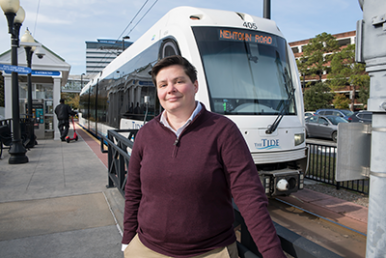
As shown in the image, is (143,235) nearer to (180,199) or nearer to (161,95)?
(180,199)

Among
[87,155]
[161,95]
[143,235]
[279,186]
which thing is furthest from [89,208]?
[87,155]

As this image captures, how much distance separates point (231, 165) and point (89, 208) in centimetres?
399

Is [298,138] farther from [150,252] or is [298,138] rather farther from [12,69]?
[12,69]

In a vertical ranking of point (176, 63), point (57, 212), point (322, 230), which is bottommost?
point (322, 230)

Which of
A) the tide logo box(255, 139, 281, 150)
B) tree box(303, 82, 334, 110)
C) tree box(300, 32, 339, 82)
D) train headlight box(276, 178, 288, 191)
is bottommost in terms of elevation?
train headlight box(276, 178, 288, 191)

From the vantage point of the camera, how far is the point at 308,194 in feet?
21.2

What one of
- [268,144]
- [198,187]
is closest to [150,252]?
[198,187]

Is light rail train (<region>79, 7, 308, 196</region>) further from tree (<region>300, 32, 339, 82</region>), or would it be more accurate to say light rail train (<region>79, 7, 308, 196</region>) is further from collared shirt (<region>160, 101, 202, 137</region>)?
tree (<region>300, 32, 339, 82</region>)

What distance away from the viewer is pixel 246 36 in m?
5.34

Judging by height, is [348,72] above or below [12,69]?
above

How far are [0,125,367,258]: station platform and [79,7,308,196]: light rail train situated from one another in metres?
1.26

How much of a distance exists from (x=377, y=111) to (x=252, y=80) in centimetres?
384

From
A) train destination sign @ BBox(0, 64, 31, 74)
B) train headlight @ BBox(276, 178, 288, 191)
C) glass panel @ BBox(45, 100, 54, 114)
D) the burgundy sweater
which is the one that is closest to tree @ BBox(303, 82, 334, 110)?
glass panel @ BBox(45, 100, 54, 114)

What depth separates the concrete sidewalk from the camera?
355 centimetres
